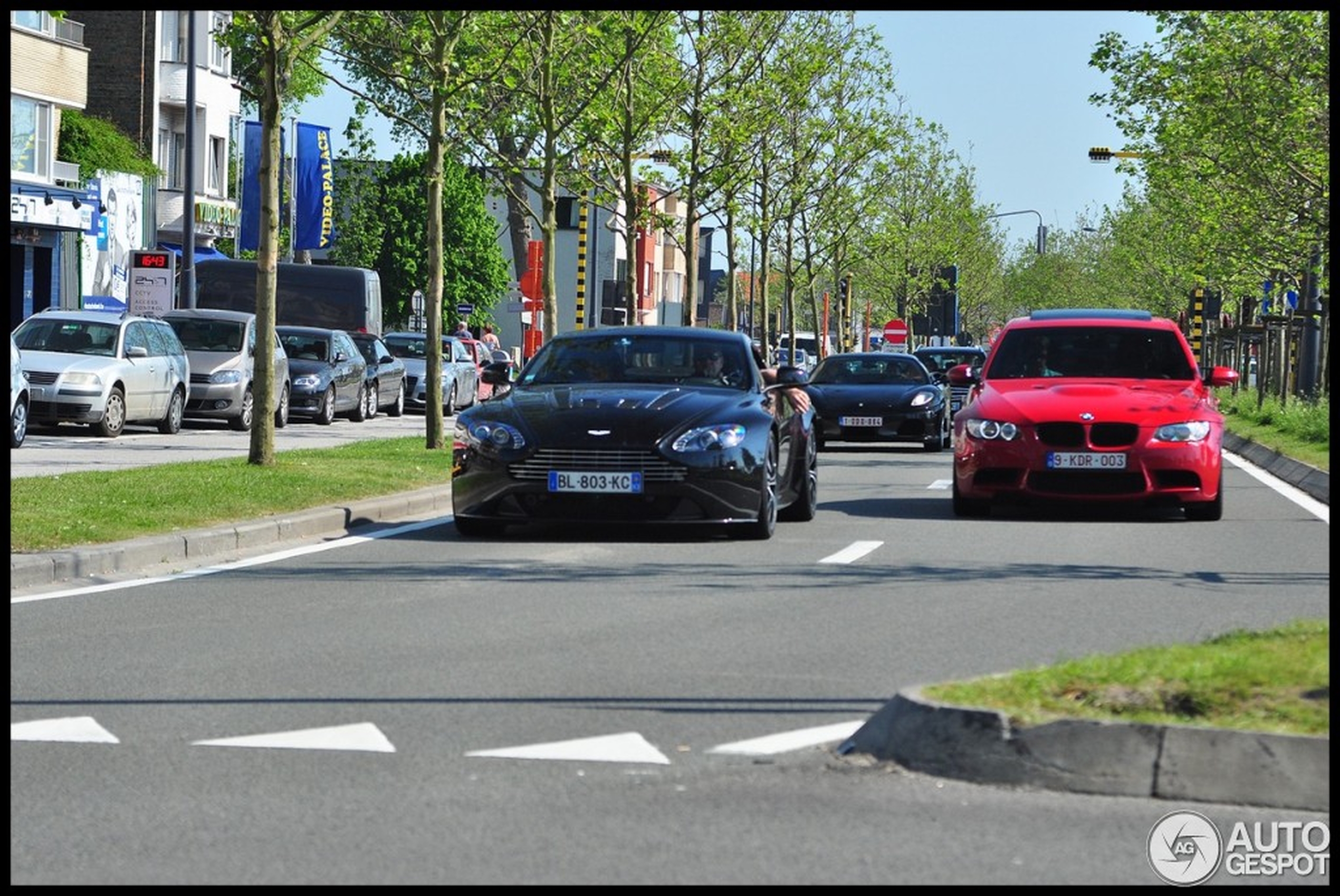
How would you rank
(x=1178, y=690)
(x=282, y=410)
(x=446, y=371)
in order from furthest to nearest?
(x=446, y=371) → (x=282, y=410) → (x=1178, y=690)

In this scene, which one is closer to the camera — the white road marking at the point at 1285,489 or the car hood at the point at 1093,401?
the car hood at the point at 1093,401

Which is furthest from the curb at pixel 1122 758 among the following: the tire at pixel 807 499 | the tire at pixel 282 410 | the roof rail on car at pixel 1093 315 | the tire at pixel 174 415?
the tire at pixel 282 410

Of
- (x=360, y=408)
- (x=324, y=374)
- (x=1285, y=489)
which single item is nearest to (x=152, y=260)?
(x=360, y=408)

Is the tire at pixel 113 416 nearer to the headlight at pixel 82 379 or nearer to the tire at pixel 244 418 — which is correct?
the headlight at pixel 82 379

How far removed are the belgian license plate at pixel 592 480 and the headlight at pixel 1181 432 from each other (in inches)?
177

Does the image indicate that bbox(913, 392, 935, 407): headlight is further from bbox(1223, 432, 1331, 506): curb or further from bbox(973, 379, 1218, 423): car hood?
bbox(973, 379, 1218, 423): car hood

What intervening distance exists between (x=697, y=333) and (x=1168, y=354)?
14.2 ft

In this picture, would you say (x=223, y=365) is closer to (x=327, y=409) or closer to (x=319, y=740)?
(x=327, y=409)

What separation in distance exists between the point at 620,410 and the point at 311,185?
56.1 metres

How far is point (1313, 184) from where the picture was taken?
31.7 metres

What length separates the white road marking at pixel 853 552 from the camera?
551 inches

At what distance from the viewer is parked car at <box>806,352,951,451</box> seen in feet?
97.6

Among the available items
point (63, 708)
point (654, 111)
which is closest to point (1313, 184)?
point (654, 111)

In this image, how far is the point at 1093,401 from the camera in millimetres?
17547
